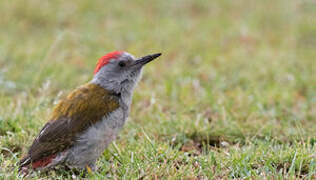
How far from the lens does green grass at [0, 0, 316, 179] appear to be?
4586mm

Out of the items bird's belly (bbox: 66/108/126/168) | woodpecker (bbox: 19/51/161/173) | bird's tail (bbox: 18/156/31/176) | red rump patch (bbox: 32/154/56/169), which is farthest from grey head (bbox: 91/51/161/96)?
bird's tail (bbox: 18/156/31/176)

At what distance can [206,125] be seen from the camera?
566cm

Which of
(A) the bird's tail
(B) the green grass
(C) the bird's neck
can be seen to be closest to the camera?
(A) the bird's tail

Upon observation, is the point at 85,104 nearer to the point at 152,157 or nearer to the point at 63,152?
the point at 63,152

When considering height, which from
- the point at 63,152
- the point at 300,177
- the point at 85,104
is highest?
the point at 85,104

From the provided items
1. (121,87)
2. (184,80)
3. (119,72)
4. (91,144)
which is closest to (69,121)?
(91,144)

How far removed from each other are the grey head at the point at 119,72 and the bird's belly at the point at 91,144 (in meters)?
0.41

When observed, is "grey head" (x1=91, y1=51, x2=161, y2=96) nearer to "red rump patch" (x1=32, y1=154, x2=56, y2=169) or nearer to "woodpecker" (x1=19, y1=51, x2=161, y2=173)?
"woodpecker" (x1=19, y1=51, x2=161, y2=173)

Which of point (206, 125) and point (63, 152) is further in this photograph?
point (206, 125)

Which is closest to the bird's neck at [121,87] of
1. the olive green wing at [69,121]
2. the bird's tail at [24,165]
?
the olive green wing at [69,121]

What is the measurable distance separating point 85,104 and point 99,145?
378mm

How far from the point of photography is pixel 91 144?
435 cm

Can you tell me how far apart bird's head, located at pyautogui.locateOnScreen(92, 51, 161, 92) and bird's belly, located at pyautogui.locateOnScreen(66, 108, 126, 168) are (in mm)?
437

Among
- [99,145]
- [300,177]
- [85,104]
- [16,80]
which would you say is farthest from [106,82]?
[16,80]
